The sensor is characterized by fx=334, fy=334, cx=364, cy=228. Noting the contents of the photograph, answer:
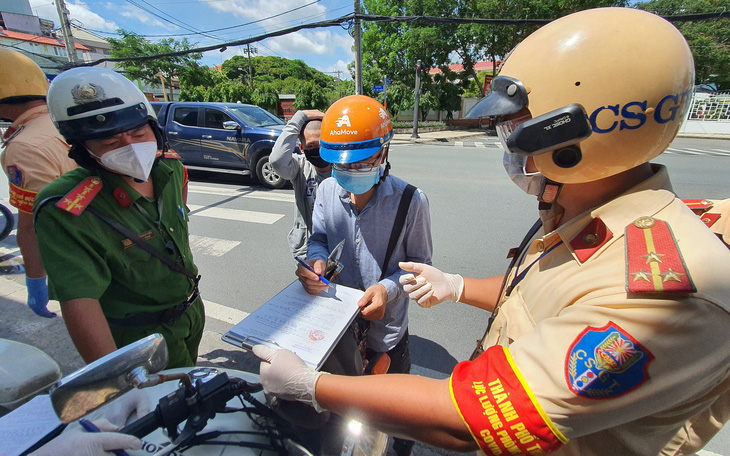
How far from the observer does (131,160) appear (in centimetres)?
145

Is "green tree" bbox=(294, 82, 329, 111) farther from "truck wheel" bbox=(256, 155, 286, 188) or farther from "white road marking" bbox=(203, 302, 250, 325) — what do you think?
"white road marking" bbox=(203, 302, 250, 325)

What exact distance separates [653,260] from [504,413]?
0.46 meters

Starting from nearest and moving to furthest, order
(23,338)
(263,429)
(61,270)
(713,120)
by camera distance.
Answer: (263,429), (61,270), (23,338), (713,120)

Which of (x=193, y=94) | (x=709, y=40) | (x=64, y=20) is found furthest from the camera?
(x=193, y=94)

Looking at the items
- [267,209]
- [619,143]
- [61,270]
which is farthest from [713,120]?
[61,270]

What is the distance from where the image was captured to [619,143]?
87 centimetres

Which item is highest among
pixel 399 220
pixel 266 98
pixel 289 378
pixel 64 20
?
pixel 64 20

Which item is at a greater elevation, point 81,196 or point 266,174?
point 81,196

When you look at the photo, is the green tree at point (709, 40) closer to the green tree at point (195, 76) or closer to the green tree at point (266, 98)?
the green tree at point (266, 98)

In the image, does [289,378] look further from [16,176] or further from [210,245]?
[210,245]

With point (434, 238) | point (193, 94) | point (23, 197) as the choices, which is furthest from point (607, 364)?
point (193, 94)

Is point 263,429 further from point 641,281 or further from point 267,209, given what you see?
point 267,209

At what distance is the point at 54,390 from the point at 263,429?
24.3 inches

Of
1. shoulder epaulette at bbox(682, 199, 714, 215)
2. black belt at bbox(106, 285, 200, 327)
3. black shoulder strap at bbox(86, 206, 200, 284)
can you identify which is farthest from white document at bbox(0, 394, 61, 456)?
shoulder epaulette at bbox(682, 199, 714, 215)
